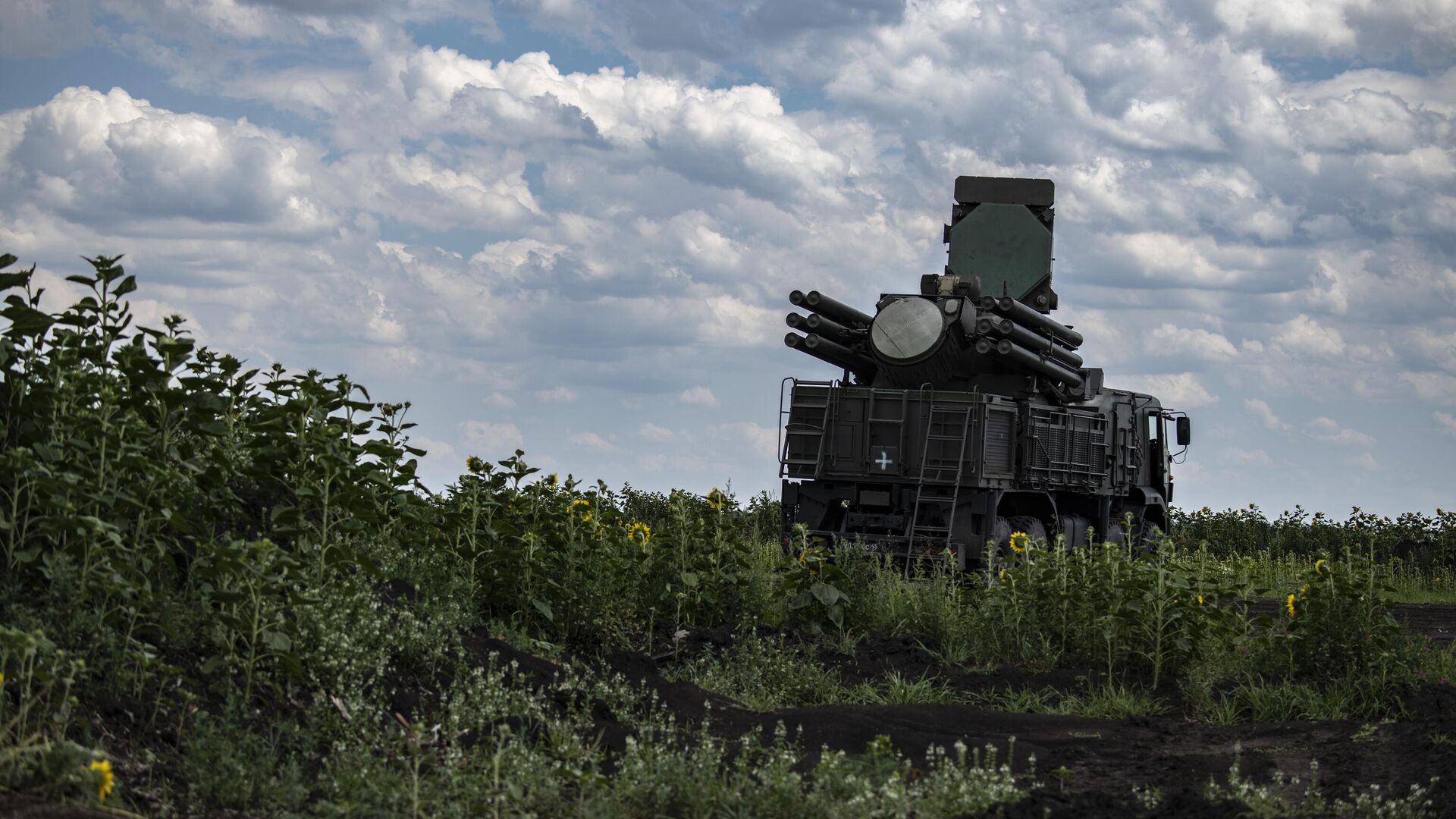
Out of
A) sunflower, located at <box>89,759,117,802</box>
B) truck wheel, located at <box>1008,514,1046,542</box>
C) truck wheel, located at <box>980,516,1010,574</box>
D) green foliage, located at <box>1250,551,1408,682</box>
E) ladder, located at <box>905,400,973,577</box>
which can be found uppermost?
ladder, located at <box>905,400,973,577</box>

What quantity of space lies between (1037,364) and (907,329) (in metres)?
1.59

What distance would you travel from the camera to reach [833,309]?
17.6m

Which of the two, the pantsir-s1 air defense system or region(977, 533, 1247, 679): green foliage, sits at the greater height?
the pantsir-s1 air defense system

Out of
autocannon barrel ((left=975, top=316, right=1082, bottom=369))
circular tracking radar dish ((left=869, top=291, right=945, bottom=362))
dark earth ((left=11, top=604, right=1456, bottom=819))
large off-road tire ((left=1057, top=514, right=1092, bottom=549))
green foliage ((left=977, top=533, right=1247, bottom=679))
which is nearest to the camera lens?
dark earth ((left=11, top=604, right=1456, bottom=819))

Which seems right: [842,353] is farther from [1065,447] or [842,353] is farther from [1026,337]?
[1065,447]

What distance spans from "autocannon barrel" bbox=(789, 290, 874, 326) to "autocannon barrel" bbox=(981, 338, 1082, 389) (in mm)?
1502

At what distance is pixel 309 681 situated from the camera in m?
7.09

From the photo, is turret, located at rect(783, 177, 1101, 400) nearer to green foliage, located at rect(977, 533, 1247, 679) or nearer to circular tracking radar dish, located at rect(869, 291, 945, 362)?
circular tracking radar dish, located at rect(869, 291, 945, 362)

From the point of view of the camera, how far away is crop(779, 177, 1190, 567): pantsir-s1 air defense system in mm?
A: 16422

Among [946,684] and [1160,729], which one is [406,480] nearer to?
[946,684]

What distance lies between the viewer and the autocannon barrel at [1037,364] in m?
16.9

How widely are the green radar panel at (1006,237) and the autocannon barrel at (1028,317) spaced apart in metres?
0.96

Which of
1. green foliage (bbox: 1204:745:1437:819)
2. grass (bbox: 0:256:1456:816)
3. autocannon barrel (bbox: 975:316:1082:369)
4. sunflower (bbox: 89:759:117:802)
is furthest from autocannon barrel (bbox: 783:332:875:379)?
sunflower (bbox: 89:759:117:802)

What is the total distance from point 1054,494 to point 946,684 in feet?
30.1
